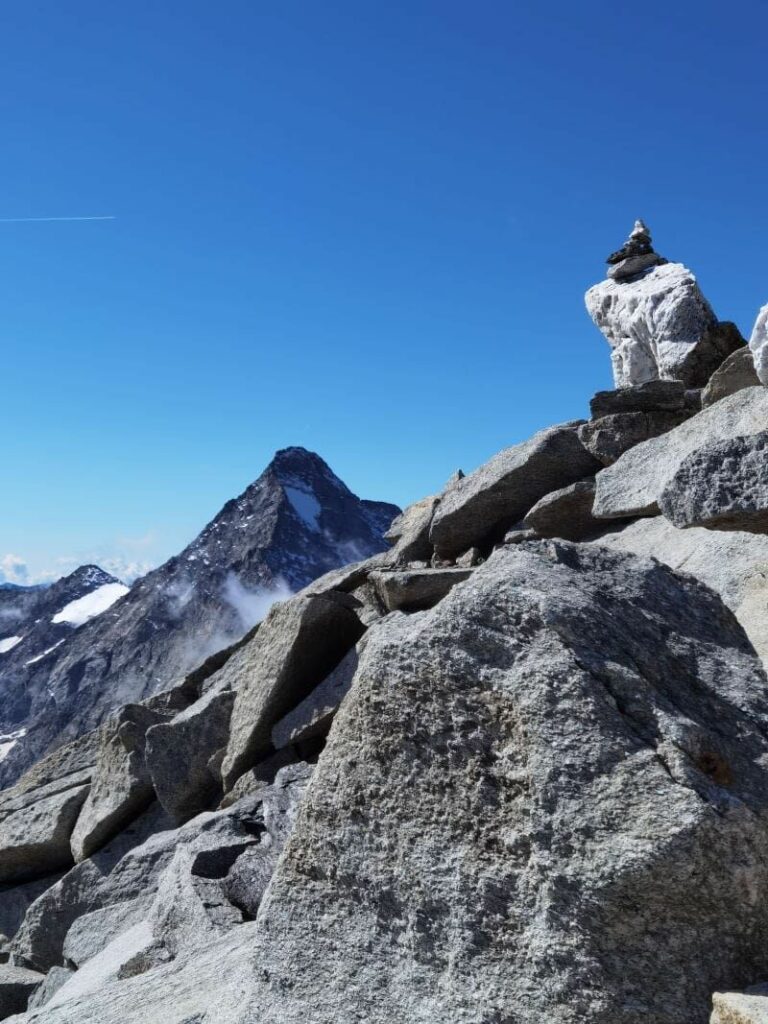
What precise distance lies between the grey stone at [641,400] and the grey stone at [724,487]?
890 cm

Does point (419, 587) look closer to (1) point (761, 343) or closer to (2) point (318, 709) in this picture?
(2) point (318, 709)

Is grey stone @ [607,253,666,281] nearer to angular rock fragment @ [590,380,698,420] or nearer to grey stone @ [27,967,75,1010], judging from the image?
angular rock fragment @ [590,380,698,420]

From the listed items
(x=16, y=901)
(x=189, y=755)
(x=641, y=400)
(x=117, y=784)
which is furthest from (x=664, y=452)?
(x=16, y=901)

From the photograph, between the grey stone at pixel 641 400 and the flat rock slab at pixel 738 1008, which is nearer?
the flat rock slab at pixel 738 1008

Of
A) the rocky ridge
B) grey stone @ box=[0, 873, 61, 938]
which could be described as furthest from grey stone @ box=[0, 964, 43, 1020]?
grey stone @ box=[0, 873, 61, 938]

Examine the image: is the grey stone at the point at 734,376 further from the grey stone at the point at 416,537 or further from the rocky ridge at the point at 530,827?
the grey stone at the point at 416,537

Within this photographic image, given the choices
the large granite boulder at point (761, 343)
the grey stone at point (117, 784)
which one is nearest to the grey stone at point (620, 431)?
the large granite boulder at point (761, 343)

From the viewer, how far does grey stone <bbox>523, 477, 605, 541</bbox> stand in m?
16.9

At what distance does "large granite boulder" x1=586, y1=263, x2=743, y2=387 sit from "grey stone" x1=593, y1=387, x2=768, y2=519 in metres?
8.09

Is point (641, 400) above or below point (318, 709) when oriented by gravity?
above

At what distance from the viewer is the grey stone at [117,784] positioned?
58.9 ft

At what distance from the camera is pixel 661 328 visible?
70.2ft

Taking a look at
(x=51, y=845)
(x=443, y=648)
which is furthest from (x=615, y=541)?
(x=51, y=845)

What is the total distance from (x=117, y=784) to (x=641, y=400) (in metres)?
12.9
